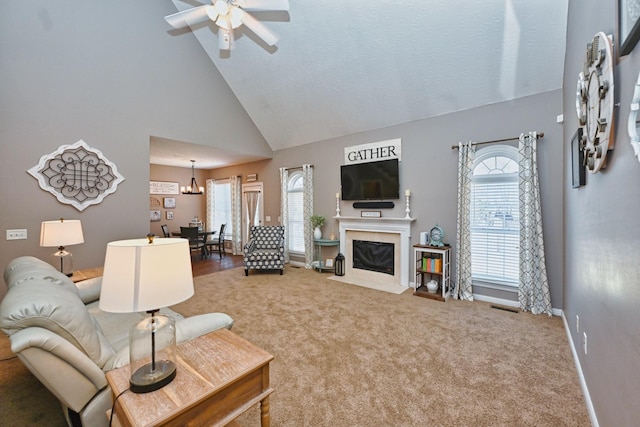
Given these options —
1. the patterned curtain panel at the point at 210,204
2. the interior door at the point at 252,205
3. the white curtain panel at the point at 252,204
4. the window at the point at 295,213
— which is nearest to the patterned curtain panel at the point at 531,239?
the window at the point at 295,213

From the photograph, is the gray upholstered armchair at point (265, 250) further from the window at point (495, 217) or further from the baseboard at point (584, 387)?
the baseboard at point (584, 387)

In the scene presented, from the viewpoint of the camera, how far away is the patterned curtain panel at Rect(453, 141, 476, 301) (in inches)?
156

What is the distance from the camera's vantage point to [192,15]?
320 cm

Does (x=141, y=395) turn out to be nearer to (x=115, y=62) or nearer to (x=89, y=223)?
(x=89, y=223)

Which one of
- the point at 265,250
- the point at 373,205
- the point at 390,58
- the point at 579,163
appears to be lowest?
the point at 265,250

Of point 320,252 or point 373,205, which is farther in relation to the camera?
point 320,252

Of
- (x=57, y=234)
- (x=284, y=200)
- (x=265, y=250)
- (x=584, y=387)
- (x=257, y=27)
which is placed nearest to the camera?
(x=584, y=387)

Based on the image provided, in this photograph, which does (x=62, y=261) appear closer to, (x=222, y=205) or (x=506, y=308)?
(x=506, y=308)

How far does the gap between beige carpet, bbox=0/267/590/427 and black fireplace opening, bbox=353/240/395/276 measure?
38.4 inches

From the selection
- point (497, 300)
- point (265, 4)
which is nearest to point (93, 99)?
point (265, 4)

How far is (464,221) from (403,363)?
2.45 meters

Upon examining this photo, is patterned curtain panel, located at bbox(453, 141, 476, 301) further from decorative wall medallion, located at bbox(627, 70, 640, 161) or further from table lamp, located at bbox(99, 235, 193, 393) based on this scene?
table lamp, located at bbox(99, 235, 193, 393)

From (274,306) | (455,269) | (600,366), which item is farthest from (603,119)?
(274,306)

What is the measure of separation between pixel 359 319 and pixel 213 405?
2.41 meters
